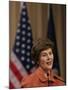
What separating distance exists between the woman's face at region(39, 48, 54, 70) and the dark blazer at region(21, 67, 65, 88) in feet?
0.11

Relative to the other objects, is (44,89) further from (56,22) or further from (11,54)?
(56,22)

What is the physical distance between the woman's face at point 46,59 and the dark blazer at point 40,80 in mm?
34

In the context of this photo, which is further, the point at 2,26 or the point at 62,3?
the point at 62,3

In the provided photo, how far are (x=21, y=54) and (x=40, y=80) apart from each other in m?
0.19

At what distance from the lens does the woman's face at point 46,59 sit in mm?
1270

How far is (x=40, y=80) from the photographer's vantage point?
1.26m

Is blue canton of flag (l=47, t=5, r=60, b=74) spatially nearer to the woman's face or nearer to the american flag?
the woman's face

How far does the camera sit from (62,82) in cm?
131

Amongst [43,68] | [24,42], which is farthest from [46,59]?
[24,42]

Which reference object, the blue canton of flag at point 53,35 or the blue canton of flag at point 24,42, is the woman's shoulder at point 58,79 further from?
the blue canton of flag at point 24,42

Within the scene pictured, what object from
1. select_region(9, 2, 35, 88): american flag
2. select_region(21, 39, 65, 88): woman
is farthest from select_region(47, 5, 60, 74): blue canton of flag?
select_region(9, 2, 35, 88): american flag

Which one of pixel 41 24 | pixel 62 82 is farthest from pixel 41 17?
pixel 62 82

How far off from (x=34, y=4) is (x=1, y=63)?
0.40 m

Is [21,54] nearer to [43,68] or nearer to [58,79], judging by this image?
[43,68]
